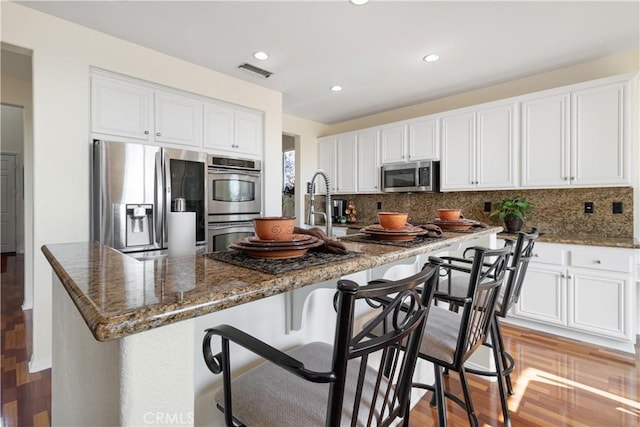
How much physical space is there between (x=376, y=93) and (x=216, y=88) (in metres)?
1.87

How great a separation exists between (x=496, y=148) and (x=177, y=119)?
10.6 ft

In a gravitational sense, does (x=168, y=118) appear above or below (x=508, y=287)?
above

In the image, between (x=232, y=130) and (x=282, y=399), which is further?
(x=232, y=130)

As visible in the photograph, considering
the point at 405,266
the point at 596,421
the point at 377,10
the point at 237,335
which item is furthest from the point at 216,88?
the point at 596,421

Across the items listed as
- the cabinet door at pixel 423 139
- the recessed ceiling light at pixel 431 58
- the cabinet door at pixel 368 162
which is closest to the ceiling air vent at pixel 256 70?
the recessed ceiling light at pixel 431 58

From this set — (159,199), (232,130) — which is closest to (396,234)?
(159,199)

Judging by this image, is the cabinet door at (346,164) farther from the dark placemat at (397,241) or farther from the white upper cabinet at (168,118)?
the dark placemat at (397,241)

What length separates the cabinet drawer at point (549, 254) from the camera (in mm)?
2682

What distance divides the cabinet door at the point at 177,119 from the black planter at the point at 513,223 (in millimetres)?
3207

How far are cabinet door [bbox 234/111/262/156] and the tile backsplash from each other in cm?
223

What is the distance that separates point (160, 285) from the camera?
1.92 ft

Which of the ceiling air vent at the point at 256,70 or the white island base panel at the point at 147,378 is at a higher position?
the ceiling air vent at the point at 256,70

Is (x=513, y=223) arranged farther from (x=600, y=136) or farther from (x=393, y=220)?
(x=393, y=220)

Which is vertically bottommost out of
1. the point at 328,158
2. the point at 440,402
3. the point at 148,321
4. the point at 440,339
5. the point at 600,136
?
the point at 440,402
